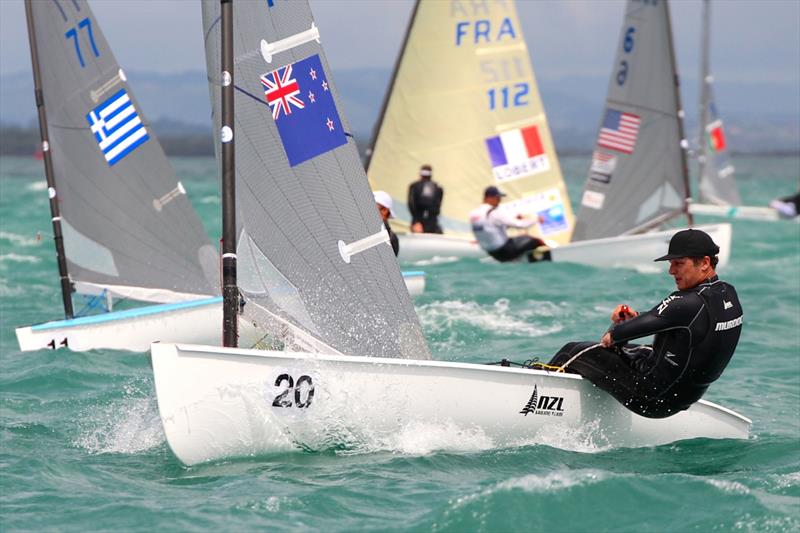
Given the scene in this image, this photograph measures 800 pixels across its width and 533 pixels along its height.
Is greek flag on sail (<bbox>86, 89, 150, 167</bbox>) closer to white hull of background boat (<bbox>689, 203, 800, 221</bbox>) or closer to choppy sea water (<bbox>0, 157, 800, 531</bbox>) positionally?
choppy sea water (<bbox>0, 157, 800, 531</bbox>)

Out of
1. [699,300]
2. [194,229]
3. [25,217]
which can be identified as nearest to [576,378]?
[699,300]

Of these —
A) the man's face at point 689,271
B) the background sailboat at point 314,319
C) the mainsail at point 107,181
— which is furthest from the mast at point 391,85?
the man's face at point 689,271

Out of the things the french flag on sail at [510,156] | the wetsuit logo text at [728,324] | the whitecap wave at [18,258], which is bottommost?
the whitecap wave at [18,258]

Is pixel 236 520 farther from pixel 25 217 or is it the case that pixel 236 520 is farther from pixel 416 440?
pixel 25 217

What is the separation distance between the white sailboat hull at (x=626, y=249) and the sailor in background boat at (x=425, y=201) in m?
1.90

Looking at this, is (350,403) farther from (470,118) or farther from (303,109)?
(470,118)

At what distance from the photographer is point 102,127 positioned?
10.2 meters

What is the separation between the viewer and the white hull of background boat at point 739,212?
2309 centimetres

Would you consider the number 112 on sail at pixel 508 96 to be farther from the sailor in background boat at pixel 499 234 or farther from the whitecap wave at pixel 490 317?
the whitecap wave at pixel 490 317

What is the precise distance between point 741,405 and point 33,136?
213 feet

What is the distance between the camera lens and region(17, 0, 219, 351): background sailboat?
999 cm

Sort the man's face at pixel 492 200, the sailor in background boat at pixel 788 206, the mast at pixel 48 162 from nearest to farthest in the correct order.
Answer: the mast at pixel 48 162 → the sailor in background boat at pixel 788 206 → the man's face at pixel 492 200

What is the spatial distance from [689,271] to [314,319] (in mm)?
1737

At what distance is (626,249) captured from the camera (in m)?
15.0
